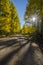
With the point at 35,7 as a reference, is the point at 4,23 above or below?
below

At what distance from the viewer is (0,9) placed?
3619 cm

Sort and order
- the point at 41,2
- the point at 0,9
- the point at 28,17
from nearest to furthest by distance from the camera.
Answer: the point at 41,2 → the point at 28,17 → the point at 0,9

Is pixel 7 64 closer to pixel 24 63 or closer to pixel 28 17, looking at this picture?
pixel 24 63

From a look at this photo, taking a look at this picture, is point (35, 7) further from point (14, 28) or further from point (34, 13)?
point (14, 28)

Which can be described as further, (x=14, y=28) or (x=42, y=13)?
(x=14, y=28)

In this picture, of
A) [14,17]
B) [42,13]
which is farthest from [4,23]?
[14,17]

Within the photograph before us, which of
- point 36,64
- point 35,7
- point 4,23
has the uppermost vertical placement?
point 35,7

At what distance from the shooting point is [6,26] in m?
37.9

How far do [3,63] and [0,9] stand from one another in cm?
2772

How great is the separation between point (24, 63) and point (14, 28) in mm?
52628

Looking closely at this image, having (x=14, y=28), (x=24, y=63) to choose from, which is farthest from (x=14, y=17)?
(x=24, y=63)

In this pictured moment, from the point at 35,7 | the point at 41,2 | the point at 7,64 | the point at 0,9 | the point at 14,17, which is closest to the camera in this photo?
the point at 7,64

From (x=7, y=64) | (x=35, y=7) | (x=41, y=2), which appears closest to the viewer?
(x=7, y=64)

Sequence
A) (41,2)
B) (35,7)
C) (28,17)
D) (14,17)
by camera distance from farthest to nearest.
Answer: (14,17), (28,17), (35,7), (41,2)
